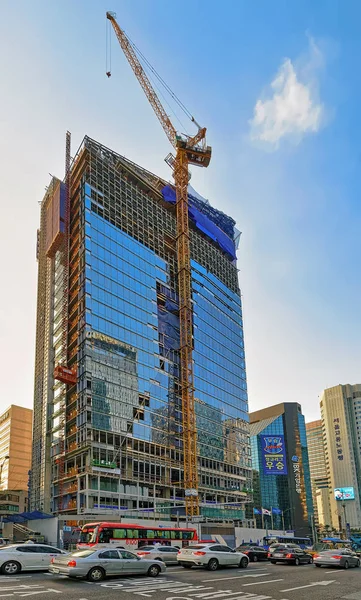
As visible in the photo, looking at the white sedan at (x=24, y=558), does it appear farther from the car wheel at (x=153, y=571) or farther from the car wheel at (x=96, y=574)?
the car wheel at (x=153, y=571)

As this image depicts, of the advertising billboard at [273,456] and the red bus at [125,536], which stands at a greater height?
the advertising billboard at [273,456]

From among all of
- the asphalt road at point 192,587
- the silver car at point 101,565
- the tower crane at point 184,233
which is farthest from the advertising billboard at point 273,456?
the silver car at point 101,565

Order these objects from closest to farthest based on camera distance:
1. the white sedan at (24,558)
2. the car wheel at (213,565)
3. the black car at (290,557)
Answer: the white sedan at (24,558) < the car wheel at (213,565) < the black car at (290,557)

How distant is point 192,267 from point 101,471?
5407cm

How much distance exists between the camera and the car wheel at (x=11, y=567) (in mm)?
24219

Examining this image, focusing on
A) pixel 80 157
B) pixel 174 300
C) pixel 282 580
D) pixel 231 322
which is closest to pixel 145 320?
pixel 174 300

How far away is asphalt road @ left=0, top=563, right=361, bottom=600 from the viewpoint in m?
17.4

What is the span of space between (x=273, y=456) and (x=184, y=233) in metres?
57.3

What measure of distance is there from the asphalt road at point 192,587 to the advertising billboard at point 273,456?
3781 inches

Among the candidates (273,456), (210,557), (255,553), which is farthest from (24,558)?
(273,456)

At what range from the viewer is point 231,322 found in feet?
427

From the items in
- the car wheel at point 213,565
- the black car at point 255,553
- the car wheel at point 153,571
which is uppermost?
the car wheel at point 153,571

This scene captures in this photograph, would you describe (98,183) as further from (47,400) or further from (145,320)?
(47,400)

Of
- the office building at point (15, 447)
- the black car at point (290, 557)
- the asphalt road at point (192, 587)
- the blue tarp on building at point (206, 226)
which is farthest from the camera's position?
the office building at point (15, 447)
